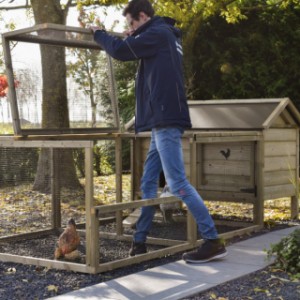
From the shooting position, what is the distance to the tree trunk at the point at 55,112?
561cm

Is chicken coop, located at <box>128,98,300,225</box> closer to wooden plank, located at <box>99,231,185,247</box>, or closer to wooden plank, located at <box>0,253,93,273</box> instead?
wooden plank, located at <box>99,231,185,247</box>

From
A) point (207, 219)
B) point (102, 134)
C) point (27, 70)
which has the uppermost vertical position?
point (27, 70)

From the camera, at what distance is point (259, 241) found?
564cm

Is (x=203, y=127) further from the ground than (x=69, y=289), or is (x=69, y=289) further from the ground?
(x=203, y=127)

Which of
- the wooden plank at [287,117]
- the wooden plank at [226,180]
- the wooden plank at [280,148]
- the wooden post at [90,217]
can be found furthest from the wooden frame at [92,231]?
the wooden plank at [287,117]

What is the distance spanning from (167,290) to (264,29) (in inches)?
353

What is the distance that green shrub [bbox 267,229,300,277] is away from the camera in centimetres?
439

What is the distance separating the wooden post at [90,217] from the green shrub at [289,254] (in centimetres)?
121

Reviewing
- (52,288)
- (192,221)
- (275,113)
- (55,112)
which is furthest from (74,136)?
(275,113)

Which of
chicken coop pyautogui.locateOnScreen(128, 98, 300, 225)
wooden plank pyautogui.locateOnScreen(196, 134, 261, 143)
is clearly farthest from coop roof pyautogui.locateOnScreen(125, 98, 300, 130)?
wooden plank pyautogui.locateOnScreen(196, 134, 261, 143)

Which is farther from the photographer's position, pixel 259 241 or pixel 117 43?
pixel 259 241

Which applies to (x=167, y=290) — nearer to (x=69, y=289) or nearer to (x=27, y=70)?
(x=69, y=289)

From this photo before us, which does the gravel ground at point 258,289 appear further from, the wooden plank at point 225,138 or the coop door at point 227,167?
the coop door at point 227,167

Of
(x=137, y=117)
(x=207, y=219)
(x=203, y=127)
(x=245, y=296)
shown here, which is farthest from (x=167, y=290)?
(x=203, y=127)
